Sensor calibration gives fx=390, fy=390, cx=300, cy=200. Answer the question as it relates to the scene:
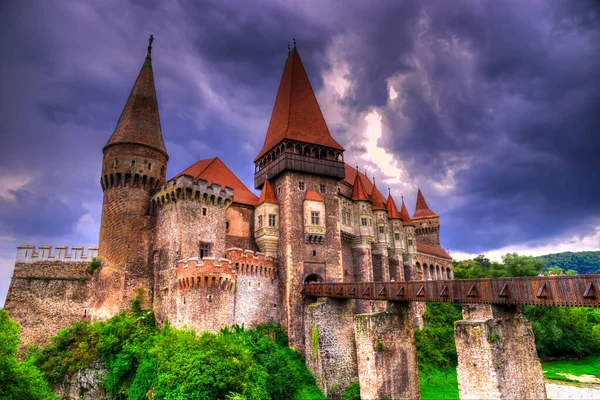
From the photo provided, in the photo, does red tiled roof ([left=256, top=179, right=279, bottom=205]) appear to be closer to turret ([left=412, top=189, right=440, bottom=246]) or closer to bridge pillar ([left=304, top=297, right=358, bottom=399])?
bridge pillar ([left=304, top=297, right=358, bottom=399])

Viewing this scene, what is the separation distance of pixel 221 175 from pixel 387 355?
20.7 meters

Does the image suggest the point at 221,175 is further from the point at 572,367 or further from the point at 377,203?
the point at 572,367

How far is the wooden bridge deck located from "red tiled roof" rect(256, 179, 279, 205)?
1206 centimetres

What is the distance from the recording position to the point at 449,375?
3181cm

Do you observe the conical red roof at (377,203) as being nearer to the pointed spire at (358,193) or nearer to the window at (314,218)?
the pointed spire at (358,193)

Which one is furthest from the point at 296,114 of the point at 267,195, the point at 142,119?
the point at 142,119

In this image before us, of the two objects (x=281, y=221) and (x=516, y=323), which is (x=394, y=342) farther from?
(x=281, y=221)

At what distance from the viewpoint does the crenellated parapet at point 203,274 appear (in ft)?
84.9

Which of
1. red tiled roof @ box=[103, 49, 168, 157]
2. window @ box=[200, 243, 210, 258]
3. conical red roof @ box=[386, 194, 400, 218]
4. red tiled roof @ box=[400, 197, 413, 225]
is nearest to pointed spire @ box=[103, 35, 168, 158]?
red tiled roof @ box=[103, 49, 168, 157]

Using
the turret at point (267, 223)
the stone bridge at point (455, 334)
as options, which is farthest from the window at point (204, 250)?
the stone bridge at point (455, 334)

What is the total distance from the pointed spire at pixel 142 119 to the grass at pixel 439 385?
88.7ft

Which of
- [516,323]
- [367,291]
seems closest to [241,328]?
[367,291]

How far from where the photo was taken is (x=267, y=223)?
32.5 meters

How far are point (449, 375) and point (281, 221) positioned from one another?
733 inches
